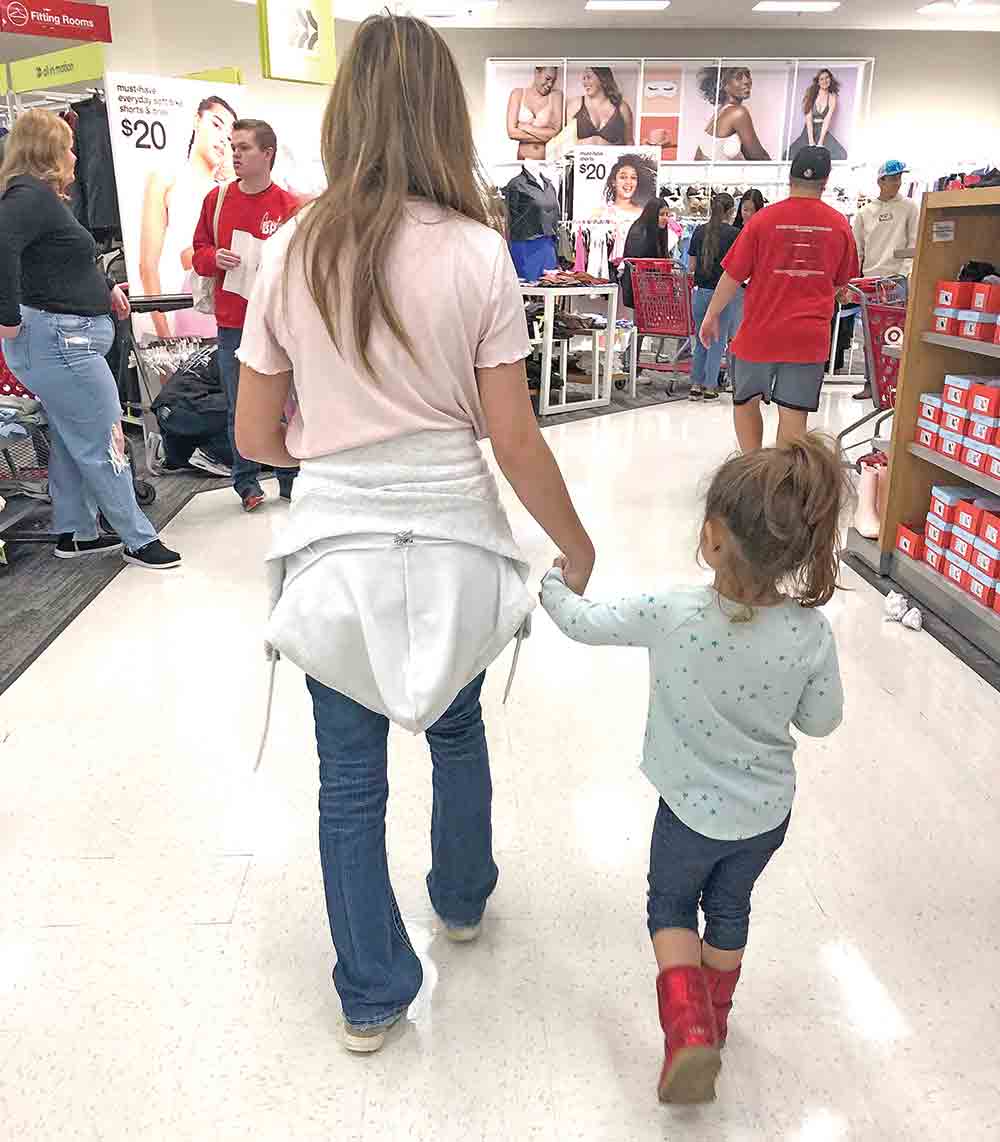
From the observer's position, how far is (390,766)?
8.29 ft

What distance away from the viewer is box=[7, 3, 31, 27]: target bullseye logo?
579cm

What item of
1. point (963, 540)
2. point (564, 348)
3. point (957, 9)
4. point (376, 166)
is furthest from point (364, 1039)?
point (957, 9)

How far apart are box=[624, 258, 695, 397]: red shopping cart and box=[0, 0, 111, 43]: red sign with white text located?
4.36 m

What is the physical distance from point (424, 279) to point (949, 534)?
270cm

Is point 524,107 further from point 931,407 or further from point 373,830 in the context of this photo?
point 373,830

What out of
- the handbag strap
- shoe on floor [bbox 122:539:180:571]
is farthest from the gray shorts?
shoe on floor [bbox 122:539:180:571]

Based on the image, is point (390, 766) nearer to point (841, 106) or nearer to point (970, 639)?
point (970, 639)

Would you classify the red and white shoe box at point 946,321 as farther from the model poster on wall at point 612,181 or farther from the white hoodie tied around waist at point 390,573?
the model poster on wall at point 612,181

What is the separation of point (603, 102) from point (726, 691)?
1270 centimetres

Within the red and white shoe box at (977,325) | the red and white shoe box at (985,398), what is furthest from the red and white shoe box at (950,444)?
the red and white shoe box at (977,325)

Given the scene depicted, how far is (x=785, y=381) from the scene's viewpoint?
173 inches

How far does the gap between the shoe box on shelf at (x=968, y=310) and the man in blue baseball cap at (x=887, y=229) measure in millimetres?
4677

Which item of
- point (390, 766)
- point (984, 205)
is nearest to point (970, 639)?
point (984, 205)

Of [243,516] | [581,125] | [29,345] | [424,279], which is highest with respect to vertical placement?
[581,125]
